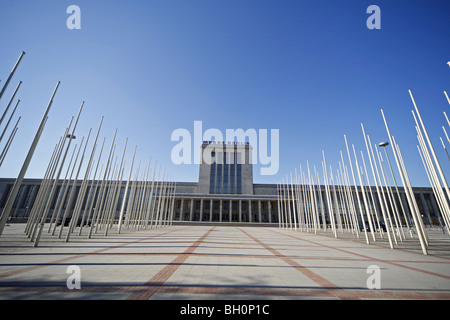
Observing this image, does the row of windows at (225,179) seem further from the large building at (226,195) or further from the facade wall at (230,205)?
the facade wall at (230,205)

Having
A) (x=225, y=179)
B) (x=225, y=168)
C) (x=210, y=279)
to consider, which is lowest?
(x=210, y=279)

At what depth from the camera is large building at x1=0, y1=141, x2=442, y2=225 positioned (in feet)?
186

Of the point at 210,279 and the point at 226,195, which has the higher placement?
the point at 226,195

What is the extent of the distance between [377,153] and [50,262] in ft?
74.4

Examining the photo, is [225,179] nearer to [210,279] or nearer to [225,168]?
[225,168]

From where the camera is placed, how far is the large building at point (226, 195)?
56.7 metres

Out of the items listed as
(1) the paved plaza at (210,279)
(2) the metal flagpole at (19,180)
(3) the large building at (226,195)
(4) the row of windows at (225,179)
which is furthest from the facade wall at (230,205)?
(2) the metal flagpole at (19,180)

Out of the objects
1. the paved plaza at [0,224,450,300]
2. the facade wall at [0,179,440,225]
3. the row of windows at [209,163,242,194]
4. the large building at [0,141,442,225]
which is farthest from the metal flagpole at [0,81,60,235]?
the row of windows at [209,163,242,194]

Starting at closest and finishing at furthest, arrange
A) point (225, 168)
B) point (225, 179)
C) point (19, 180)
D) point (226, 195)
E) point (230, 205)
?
1. point (19, 180)
2. point (230, 205)
3. point (226, 195)
4. point (225, 179)
5. point (225, 168)

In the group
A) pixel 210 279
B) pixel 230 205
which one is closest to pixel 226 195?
pixel 230 205

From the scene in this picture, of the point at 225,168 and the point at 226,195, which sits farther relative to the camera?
the point at 225,168

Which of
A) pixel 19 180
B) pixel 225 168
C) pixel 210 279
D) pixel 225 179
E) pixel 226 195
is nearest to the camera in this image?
pixel 210 279

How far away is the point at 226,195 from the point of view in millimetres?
55312

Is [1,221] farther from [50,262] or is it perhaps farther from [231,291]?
[231,291]
